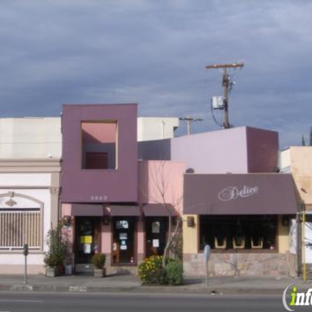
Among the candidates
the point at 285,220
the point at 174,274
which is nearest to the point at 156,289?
the point at 174,274

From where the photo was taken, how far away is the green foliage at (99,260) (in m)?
25.5

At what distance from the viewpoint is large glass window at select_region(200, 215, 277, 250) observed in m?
26.2

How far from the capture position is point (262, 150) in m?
27.8

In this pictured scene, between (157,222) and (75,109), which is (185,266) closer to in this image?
(157,222)

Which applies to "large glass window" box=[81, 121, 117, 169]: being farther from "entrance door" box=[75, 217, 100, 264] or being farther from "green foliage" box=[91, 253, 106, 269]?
"green foliage" box=[91, 253, 106, 269]

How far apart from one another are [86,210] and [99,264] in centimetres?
216

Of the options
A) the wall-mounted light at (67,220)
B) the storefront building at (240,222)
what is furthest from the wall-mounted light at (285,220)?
the wall-mounted light at (67,220)

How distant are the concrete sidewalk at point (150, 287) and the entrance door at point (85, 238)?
1.68 meters

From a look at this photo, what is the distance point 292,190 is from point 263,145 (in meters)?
2.90

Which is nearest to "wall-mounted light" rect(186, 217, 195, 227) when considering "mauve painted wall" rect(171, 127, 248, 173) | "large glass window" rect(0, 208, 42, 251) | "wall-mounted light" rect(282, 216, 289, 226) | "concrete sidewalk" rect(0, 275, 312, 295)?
"concrete sidewalk" rect(0, 275, 312, 295)

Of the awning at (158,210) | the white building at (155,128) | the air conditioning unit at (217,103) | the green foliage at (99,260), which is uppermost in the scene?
the white building at (155,128)

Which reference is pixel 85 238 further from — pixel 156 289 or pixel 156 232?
pixel 156 289

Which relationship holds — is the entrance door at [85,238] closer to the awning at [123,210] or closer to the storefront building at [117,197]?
the storefront building at [117,197]

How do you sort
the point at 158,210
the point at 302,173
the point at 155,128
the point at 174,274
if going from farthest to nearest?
1. the point at 155,128
2. the point at 158,210
3. the point at 302,173
4. the point at 174,274
